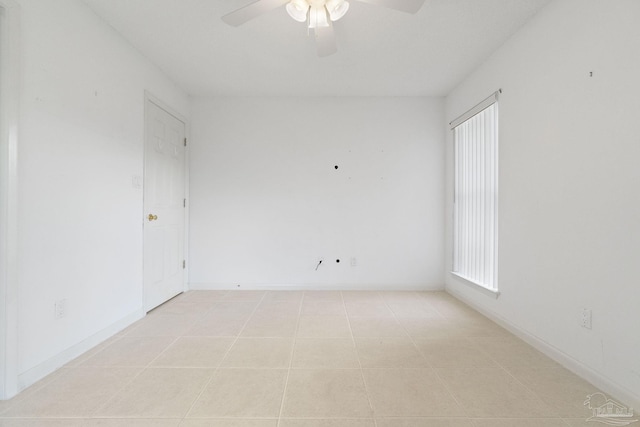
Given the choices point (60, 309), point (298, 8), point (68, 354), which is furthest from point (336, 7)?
point (68, 354)

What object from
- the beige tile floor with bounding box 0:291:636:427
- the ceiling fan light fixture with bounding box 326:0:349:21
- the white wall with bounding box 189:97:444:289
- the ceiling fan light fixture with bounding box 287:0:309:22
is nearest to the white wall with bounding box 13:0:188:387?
the beige tile floor with bounding box 0:291:636:427

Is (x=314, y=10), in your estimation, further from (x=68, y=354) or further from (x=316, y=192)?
(x=68, y=354)

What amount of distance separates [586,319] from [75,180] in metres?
3.45

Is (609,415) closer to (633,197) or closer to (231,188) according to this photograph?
(633,197)

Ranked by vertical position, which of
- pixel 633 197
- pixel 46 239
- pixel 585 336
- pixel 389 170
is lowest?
pixel 585 336

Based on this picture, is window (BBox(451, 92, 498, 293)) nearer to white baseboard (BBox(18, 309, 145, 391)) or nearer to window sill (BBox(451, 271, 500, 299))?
window sill (BBox(451, 271, 500, 299))

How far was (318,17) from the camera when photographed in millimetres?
1837

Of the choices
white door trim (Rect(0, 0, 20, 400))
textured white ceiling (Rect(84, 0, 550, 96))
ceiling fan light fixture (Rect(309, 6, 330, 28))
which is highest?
textured white ceiling (Rect(84, 0, 550, 96))

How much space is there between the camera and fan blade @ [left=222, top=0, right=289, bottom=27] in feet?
5.49

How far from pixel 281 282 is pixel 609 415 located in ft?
9.84

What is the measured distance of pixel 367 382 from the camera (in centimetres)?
169

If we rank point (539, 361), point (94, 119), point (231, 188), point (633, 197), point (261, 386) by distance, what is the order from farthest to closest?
point (231, 188), point (94, 119), point (539, 361), point (261, 386), point (633, 197)

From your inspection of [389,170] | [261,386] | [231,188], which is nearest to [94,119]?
[231,188]

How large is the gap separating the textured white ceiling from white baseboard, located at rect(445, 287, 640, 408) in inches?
96.4
